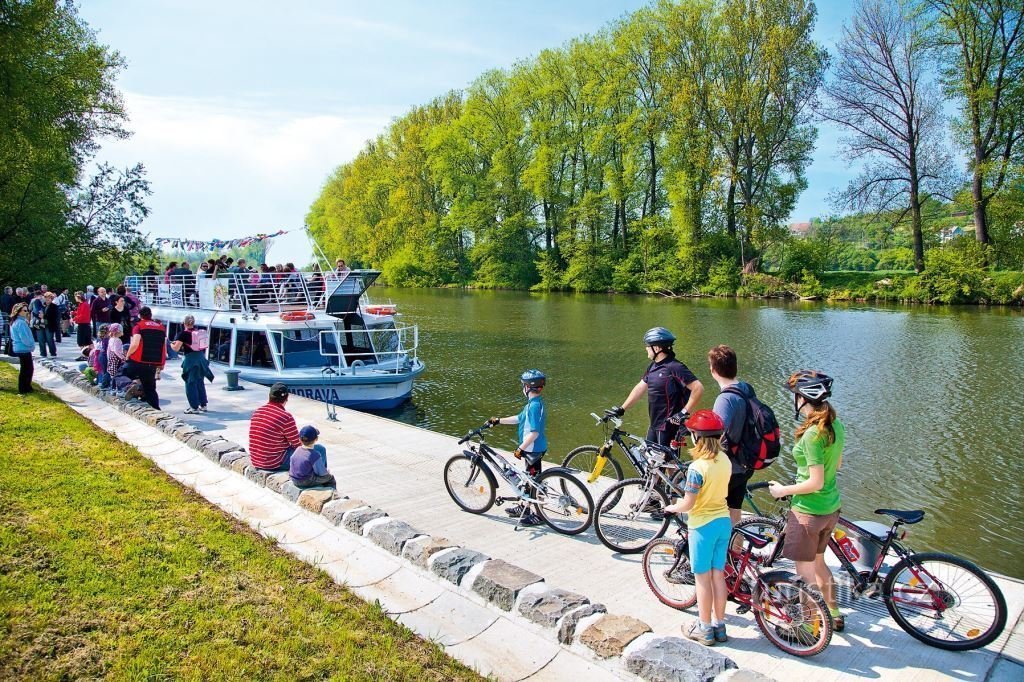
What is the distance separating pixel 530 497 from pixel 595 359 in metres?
17.9

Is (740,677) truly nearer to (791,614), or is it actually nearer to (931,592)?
(791,614)

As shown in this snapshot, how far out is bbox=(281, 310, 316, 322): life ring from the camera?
Result: 742 inches

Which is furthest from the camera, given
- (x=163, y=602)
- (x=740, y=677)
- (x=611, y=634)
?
(x=163, y=602)

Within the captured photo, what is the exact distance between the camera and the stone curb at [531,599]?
176 inches

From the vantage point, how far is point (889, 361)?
23703mm

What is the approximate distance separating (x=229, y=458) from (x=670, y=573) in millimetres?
6777

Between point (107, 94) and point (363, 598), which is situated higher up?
point (107, 94)

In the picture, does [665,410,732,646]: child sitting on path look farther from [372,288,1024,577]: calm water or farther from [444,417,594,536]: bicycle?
[372,288,1024,577]: calm water

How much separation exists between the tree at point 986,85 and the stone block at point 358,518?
52582 mm

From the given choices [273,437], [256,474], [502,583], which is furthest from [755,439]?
[256,474]

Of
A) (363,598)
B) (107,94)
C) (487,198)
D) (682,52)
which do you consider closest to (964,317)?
(682,52)

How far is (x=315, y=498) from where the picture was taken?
7.77 metres

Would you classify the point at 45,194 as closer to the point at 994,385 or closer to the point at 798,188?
the point at 994,385

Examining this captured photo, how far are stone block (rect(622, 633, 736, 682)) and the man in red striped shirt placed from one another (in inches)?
230
